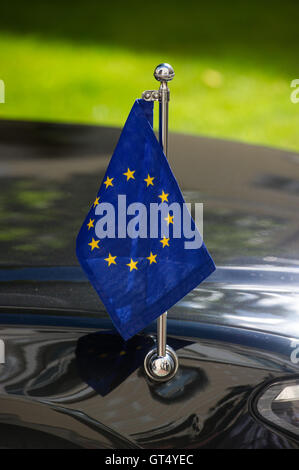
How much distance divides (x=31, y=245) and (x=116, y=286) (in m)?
0.34

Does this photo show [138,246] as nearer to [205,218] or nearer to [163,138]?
[163,138]

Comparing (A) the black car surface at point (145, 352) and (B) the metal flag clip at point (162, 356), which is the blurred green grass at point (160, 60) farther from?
(B) the metal flag clip at point (162, 356)

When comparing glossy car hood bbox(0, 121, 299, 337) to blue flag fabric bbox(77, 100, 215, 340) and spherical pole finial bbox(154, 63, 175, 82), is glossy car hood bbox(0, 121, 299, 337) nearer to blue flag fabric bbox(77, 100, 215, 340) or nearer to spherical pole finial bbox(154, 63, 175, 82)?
blue flag fabric bbox(77, 100, 215, 340)

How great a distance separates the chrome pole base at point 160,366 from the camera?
3.64 feet

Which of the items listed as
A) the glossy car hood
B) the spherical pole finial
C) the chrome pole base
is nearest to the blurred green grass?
the glossy car hood

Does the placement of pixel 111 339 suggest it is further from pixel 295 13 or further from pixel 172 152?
pixel 295 13

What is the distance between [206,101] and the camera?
638 cm

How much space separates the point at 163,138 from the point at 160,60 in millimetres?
6282

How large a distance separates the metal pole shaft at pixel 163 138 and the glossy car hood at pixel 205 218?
0.32 ft

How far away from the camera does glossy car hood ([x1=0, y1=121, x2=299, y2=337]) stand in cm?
125

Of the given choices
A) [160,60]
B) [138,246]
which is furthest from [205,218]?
[160,60]

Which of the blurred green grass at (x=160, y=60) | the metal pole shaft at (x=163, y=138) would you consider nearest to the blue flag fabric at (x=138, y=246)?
the metal pole shaft at (x=163, y=138)

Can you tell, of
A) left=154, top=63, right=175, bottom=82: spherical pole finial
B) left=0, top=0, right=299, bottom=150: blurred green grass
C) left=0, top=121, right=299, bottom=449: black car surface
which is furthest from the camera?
left=0, top=0, right=299, bottom=150: blurred green grass

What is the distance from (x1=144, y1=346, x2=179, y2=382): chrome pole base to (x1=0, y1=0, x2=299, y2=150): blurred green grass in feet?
13.6
